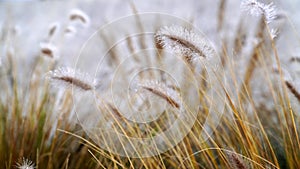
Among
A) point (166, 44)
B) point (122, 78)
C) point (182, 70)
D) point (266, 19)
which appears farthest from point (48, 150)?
point (266, 19)

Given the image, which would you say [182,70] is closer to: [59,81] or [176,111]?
[176,111]

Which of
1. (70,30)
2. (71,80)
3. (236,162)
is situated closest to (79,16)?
(70,30)

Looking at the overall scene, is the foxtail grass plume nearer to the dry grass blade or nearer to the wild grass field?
the wild grass field

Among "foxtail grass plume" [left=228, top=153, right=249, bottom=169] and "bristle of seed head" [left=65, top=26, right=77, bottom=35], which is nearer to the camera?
"foxtail grass plume" [left=228, top=153, right=249, bottom=169]

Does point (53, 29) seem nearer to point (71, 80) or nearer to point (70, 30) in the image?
point (70, 30)

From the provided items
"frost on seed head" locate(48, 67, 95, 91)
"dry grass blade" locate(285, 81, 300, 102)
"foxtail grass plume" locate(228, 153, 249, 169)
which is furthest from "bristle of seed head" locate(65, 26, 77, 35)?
"foxtail grass plume" locate(228, 153, 249, 169)

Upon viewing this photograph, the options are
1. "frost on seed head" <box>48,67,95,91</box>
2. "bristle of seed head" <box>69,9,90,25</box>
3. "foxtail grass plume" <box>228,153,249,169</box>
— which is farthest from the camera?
"bristle of seed head" <box>69,9,90,25</box>

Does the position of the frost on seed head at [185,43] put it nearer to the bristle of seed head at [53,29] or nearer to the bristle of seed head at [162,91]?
the bristle of seed head at [162,91]

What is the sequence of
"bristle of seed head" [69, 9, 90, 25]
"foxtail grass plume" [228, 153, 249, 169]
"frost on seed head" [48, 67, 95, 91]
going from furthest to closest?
"bristle of seed head" [69, 9, 90, 25], "frost on seed head" [48, 67, 95, 91], "foxtail grass plume" [228, 153, 249, 169]
